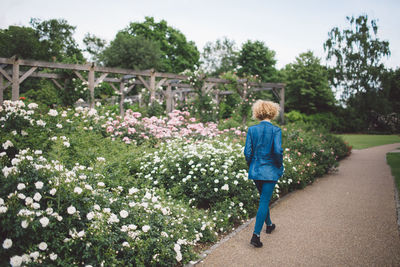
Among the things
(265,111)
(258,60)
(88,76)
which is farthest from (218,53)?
(265,111)

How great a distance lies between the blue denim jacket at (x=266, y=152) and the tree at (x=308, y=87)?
28.5 meters

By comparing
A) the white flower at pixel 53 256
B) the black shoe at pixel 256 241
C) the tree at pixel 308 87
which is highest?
the tree at pixel 308 87

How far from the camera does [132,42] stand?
28188mm

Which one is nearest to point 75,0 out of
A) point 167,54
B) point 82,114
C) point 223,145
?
point 82,114

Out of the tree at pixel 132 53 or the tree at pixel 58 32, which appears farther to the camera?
the tree at pixel 58 32

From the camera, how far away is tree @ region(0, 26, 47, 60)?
2099 centimetres

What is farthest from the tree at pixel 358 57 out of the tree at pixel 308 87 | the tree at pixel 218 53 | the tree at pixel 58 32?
the tree at pixel 58 32

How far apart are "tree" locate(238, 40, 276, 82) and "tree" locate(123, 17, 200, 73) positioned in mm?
6250

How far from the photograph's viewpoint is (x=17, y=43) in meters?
21.7

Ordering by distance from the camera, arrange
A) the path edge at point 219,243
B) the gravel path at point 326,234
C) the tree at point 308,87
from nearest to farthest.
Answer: the path edge at point 219,243 < the gravel path at point 326,234 < the tree at point 308,87

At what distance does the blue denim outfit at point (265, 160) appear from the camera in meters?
3.42

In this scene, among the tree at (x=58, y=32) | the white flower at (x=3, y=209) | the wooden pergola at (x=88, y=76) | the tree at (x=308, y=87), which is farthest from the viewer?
the tree at (x=58, y=32)

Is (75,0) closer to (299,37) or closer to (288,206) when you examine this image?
(288,206)

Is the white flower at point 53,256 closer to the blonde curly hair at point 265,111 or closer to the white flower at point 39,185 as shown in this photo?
the white flower at point 39,185
